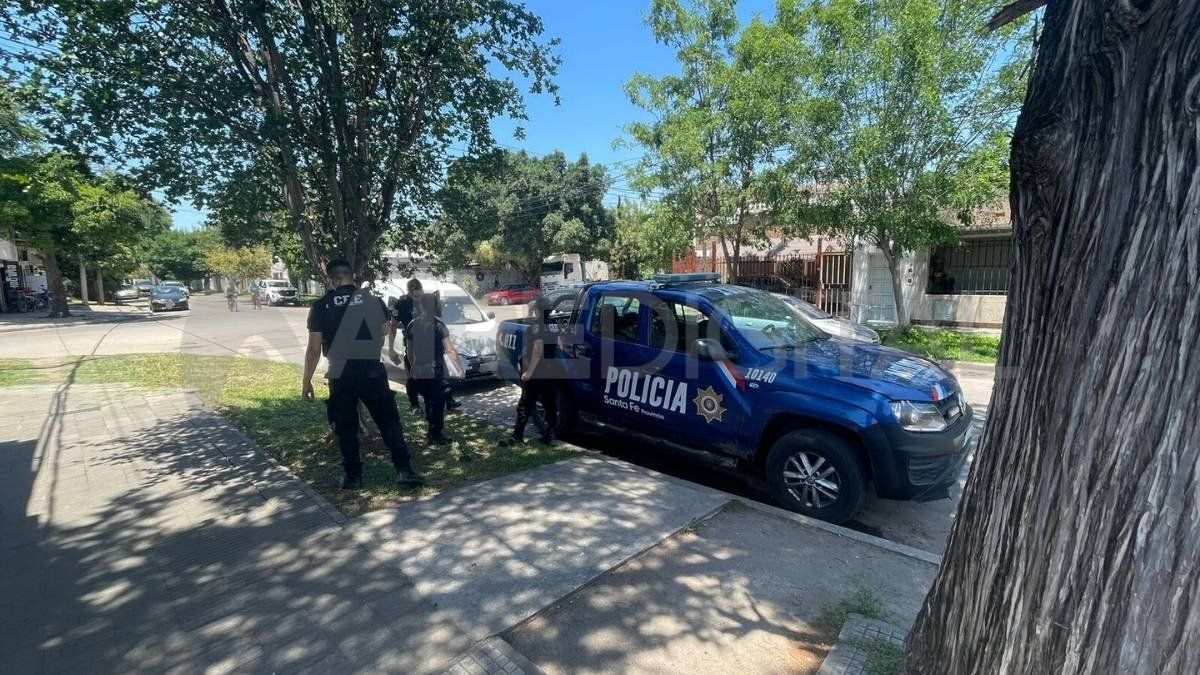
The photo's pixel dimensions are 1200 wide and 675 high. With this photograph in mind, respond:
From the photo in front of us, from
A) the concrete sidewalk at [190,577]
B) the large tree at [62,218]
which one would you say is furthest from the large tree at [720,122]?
the large tree at [62,218]

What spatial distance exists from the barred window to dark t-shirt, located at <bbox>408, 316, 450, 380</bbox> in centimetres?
1343

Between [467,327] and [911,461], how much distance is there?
7376 millimetres

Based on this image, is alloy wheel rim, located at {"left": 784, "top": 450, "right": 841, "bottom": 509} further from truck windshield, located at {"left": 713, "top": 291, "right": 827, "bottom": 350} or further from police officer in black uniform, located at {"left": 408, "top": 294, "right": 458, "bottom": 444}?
police officer in black uniform, located at {"left": 408, "top": 294, "right": 458, "bottom": 444}

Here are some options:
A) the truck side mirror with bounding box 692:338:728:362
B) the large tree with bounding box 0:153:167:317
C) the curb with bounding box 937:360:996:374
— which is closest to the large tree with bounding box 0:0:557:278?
the truck side mirror with bounding box 692:338:728:362

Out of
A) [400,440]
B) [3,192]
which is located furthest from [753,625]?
[3,192]

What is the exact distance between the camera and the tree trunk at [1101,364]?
1338mm

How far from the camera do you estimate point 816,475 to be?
13.3 ft

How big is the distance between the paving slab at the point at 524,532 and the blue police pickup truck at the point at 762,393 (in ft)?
1.79

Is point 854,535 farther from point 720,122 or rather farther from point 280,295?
point 280,295

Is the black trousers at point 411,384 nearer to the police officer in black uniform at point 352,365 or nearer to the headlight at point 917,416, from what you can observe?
the police officer in black uniform at point 352,365

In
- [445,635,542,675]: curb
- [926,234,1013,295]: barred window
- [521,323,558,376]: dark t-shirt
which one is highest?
[926,234,1013,295]: barred window

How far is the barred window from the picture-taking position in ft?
47.1

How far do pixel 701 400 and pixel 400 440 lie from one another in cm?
253

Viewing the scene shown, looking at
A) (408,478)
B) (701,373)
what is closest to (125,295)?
(408,478)
